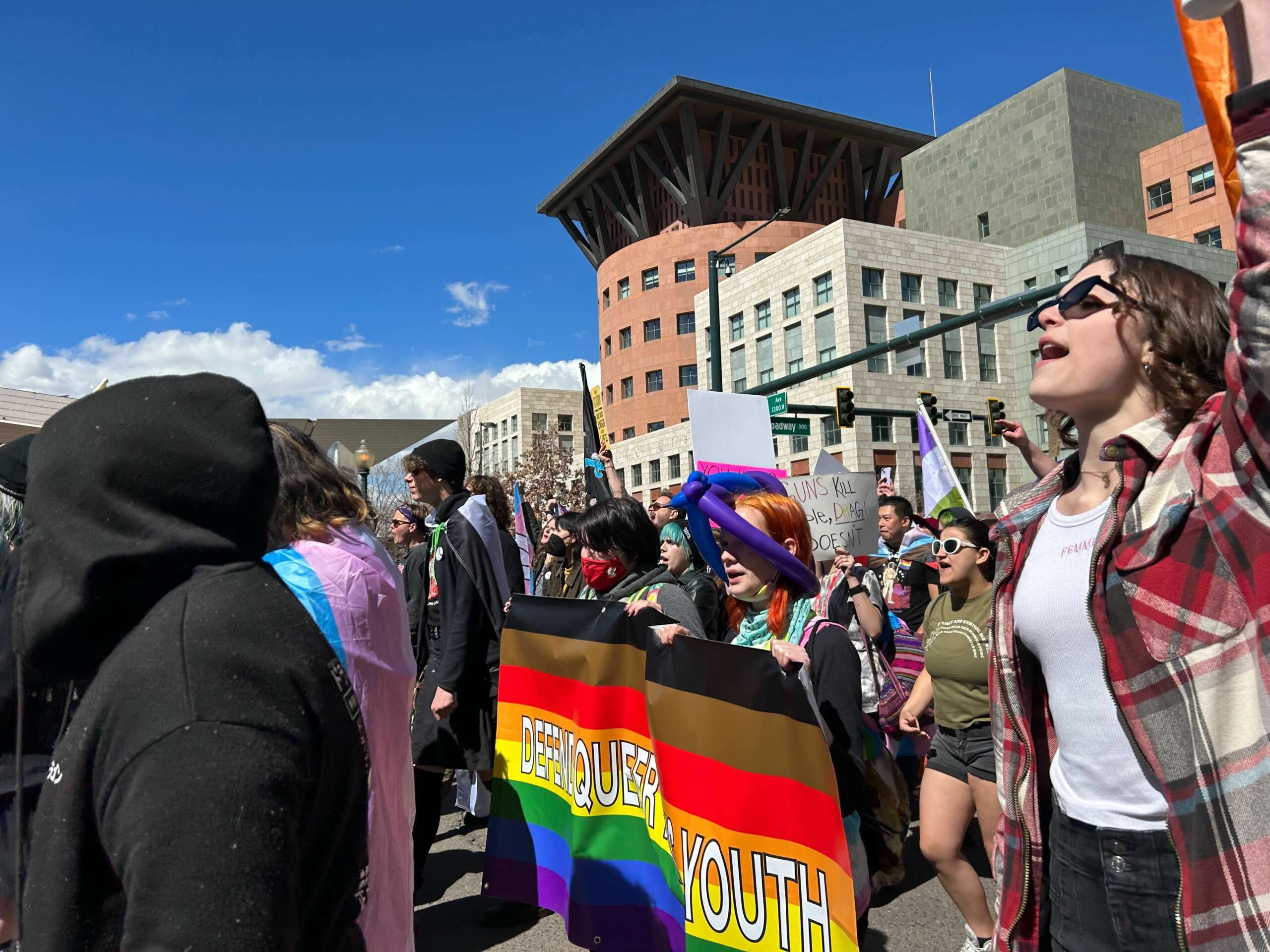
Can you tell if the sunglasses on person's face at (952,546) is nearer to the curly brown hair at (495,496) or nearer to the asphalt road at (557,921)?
the asphalt road at (557,921)

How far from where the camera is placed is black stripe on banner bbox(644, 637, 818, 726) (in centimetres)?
296

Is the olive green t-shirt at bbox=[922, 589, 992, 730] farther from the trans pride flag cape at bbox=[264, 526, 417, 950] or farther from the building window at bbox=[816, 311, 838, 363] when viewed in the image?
the building window at bbox=[816, 311, 838, 363]

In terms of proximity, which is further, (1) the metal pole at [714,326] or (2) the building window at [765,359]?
(2) the building window at [765,359]

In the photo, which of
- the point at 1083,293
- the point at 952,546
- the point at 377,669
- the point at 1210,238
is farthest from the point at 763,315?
the point at 377,669

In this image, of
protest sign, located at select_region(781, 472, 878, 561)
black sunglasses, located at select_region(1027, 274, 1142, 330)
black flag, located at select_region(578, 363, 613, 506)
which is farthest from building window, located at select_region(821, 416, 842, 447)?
black sunglasses, located at select_region(1027, 274, 1142, 330)

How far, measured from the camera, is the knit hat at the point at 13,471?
2.62m

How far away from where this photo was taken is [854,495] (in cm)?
800

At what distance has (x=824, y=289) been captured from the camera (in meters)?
44.1

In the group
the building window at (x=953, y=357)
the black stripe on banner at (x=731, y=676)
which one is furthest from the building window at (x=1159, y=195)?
the black stripe on banner at (x=731, y=676)

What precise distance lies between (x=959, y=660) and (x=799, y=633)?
141cm

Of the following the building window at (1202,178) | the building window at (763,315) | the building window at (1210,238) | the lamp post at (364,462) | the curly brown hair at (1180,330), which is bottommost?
the curly brown hair at (1180,330)

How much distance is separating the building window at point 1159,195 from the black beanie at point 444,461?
50132 mm

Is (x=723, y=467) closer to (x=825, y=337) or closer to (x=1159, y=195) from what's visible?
(x=825, y=337)

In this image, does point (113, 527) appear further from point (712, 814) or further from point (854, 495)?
point (854, 495)
